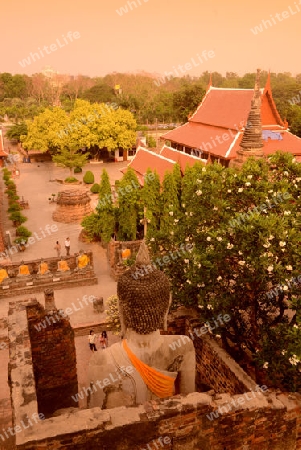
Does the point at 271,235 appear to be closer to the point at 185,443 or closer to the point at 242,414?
the point at 242,414

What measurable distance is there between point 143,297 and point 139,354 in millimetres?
895

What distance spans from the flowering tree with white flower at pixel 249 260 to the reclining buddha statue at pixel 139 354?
7.90 feet

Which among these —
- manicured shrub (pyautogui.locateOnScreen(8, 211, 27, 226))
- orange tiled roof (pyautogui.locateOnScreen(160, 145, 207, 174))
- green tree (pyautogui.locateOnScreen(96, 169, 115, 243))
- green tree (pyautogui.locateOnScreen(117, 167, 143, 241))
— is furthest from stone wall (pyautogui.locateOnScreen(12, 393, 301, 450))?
manicured shrub (pyautogui.locateOnScreen(8, 211, 27, 226))

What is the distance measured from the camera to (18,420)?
500cm

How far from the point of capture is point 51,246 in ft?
82.5

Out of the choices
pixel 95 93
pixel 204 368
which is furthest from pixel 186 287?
pixel 95 93

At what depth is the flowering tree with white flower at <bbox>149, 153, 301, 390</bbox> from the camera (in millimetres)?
7816

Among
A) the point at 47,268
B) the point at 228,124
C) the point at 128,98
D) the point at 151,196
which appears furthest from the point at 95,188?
the point at 128,98

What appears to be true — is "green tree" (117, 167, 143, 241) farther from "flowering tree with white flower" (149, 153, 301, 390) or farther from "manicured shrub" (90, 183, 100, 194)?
"manicured shrub" (90, 183, 100, 194)

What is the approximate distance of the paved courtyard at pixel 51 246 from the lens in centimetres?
1252

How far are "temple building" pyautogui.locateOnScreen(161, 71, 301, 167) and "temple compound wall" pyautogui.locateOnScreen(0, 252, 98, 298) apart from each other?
1285cm

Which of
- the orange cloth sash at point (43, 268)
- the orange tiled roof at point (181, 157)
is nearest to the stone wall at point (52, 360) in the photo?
the orange cloth sash at point (43, 268)

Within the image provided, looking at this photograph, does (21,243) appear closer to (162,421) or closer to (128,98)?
(162,421)

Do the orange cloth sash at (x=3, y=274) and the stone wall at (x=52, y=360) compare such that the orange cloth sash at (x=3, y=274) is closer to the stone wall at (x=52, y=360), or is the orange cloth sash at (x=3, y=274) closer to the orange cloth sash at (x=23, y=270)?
the orange cloth sash at (x=23, y=270)
